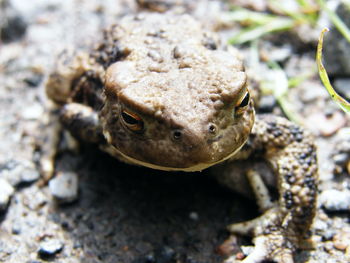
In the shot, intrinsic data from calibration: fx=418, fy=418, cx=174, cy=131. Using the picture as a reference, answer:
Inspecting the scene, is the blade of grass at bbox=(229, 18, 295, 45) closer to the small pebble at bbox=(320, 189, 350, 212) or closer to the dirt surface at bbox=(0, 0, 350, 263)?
the dirt surface at bbox=(0, 0, 350, 263)

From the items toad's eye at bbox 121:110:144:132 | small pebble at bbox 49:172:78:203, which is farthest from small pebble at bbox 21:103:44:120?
toad's eye at bbox 121:110:144:132

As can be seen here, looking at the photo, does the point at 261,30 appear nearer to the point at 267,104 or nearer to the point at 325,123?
the point at 267,104

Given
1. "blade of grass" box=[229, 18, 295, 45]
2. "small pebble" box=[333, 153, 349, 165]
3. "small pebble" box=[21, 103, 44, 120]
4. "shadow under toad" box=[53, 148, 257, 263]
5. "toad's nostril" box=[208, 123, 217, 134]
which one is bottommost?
"small pebble" box=[21, 103, 44, 120]

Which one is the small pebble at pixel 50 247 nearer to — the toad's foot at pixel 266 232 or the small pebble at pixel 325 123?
the toad's foot at pixel 266 232

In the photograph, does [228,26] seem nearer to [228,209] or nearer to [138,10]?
[138,10]

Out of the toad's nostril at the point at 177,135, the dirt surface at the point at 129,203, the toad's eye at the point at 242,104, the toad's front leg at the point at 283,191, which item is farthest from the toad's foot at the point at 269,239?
the toad's nostril at the point at 177,135

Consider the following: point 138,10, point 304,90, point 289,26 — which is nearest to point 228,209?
point 304,90
